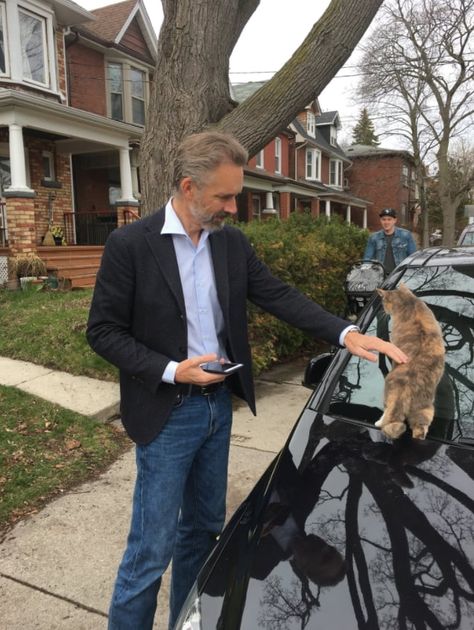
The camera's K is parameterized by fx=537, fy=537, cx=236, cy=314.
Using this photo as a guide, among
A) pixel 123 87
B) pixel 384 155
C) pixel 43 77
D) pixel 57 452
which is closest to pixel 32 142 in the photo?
pixel 43 77

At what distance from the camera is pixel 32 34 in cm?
1254

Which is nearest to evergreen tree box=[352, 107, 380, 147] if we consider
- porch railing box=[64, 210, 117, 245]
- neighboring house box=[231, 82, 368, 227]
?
neighboring house box=[231, 82, 368, 227]

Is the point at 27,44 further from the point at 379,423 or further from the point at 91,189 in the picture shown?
the point at 379,423

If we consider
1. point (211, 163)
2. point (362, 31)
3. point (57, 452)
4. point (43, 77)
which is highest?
point (43, 77)

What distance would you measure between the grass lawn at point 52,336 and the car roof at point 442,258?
130 inches

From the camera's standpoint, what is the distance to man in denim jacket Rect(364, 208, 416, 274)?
22.0 feet

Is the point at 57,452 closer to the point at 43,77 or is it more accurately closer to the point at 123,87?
the point at 43,77

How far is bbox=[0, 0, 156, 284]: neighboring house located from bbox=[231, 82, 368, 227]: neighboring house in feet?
15.6

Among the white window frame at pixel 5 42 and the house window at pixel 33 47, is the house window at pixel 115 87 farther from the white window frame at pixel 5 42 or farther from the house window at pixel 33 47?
the white window frame at pixel 5 42

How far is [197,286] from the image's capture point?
6.37 ft

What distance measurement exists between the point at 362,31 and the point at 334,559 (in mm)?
4977

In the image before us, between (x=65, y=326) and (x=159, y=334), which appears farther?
(x=65, y=326)

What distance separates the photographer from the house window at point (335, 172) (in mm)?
33950

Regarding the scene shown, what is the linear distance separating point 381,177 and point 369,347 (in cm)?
3839
